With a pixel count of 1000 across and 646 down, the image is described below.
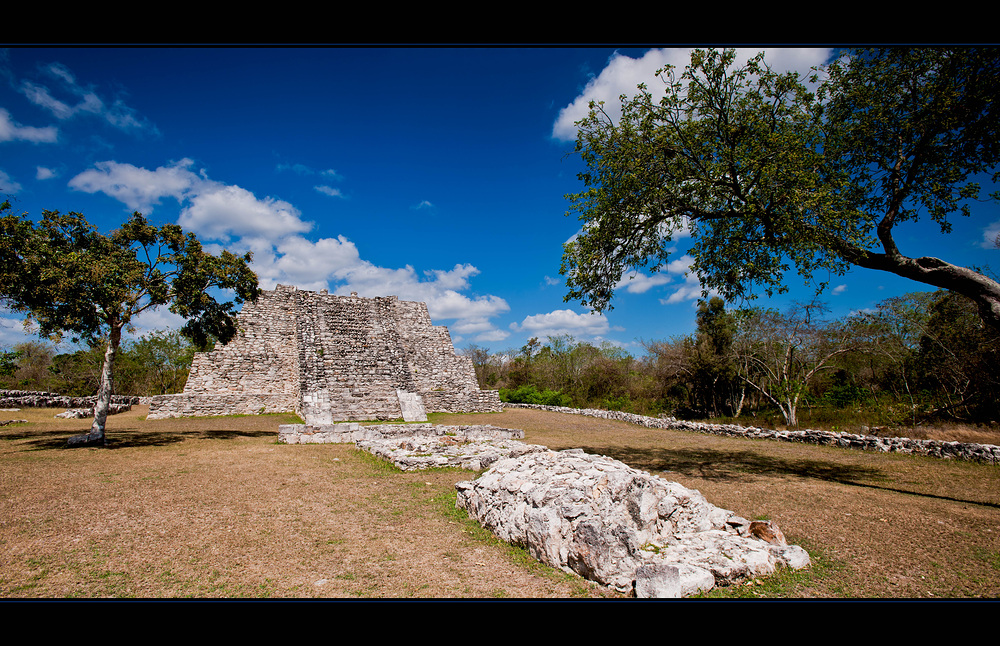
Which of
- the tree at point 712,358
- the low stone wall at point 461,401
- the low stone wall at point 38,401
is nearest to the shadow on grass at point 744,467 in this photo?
the tree at point 712,358

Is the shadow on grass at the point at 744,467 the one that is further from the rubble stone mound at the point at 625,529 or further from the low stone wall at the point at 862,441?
the rubble stone mound at the point at 625,529

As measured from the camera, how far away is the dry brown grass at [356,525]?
327cm

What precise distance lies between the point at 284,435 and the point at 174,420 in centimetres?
862

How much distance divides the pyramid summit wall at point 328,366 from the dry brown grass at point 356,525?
788 centimetres

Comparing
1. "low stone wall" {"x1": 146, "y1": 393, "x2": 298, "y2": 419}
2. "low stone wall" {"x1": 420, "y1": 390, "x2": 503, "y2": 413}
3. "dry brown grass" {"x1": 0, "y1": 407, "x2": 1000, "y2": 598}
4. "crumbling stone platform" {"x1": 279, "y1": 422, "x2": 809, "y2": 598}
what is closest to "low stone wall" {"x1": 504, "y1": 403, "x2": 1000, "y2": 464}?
"dry brown grass" {"x1": 0, "y1": 407, "x2": 1000, "y2": 598}

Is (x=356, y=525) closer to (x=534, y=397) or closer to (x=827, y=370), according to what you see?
(x=827, y=370)

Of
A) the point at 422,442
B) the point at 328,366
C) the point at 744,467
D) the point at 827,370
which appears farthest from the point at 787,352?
the point at 328,366

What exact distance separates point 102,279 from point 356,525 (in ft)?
30.8

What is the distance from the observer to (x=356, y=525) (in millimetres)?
4699

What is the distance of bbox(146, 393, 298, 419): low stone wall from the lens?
1644cm

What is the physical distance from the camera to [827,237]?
270 inches
